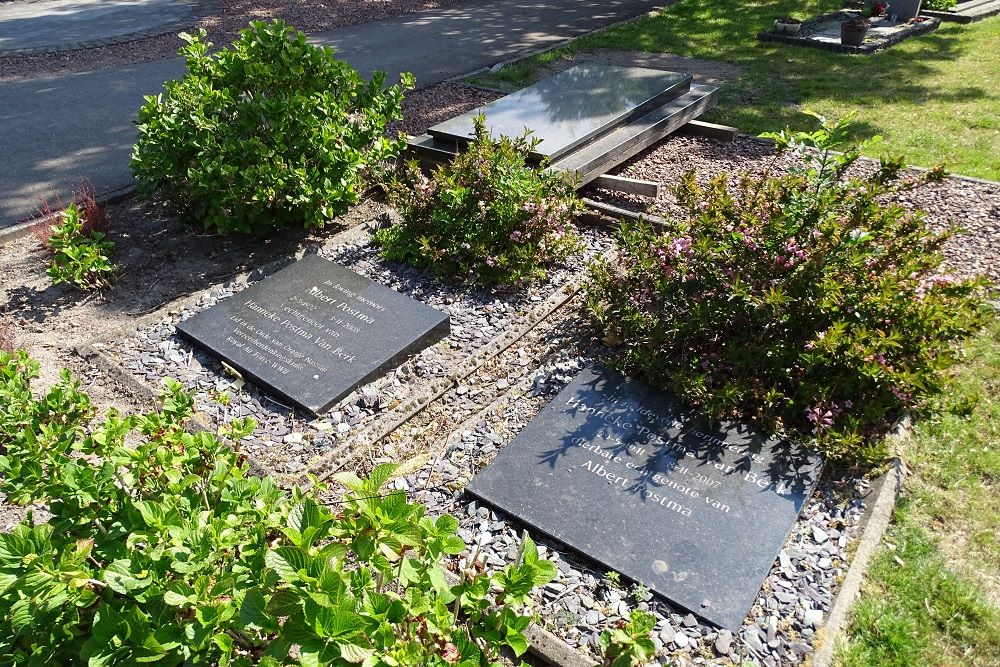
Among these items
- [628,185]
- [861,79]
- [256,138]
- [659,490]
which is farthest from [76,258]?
[861,79]

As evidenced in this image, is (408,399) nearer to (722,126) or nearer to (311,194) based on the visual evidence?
(311,194)

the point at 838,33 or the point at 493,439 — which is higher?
the point at 838,33

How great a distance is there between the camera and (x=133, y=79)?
979 cm

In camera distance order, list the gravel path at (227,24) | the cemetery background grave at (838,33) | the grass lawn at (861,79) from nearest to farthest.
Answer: the grass lawn at (861,79) → the gravel path at (227,24) → the cemetery background grave at (838,33)

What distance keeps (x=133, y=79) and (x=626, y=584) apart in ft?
33.1

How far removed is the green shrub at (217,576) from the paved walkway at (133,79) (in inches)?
201

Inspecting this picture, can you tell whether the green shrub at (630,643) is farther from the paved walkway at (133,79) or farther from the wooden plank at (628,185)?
the paved walkway at (133,79)

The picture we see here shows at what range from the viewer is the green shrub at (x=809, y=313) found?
3557 mm

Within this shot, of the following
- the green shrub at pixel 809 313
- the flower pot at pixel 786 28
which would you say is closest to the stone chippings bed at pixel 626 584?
the green shrub at pixel 809 313

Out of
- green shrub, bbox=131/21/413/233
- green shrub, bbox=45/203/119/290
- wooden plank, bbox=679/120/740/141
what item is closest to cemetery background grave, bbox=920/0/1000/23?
wooden plank, bbox=679/120/740/141

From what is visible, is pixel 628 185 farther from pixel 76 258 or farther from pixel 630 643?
pixel 630 643

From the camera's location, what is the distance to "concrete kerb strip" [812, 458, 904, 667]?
2.74 m

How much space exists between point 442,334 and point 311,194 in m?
1.66

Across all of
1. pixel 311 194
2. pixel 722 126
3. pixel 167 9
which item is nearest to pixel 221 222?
pixel 311 194
